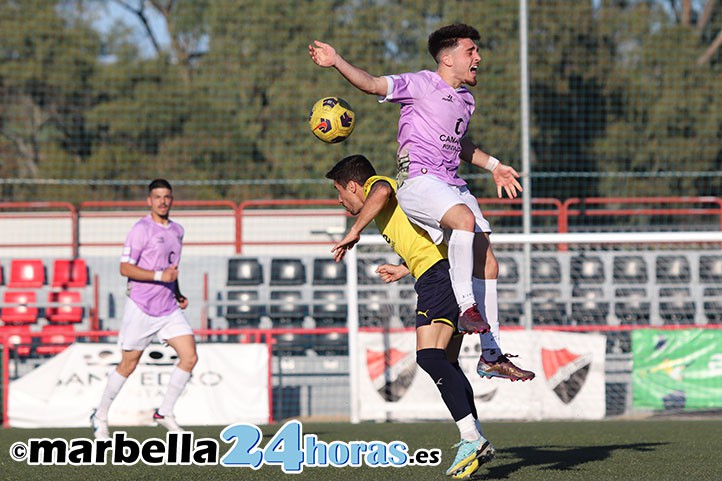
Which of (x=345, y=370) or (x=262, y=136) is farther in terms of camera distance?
(x=262, y=136)

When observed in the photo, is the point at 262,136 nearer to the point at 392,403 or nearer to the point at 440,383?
the point at 392,403

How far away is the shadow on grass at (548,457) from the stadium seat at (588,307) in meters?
5.49

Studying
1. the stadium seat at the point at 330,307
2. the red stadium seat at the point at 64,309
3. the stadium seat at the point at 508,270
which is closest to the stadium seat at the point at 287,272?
the stadium seat at the point at 330,307

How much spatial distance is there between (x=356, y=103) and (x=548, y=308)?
7914mm

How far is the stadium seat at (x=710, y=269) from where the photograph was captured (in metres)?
14.7

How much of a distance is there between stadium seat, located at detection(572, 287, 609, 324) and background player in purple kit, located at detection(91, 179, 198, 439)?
6.07m

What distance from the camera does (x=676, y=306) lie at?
14.1 metres

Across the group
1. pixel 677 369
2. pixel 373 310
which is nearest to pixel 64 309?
pixel 373 310

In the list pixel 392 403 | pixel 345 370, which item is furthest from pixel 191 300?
pixel 392 403

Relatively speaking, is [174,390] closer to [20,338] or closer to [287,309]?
[287,309]

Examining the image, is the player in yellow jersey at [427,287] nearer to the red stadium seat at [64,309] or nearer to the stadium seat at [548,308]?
the stadium seat at [548,308]

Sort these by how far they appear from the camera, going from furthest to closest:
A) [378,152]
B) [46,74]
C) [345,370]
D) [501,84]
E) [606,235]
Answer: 1. [46,74]
2. [501,84]
3. [378,152]
4. [345,370]
5. [606,235]

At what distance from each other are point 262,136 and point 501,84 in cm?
438

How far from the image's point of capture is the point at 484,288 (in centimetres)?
654
